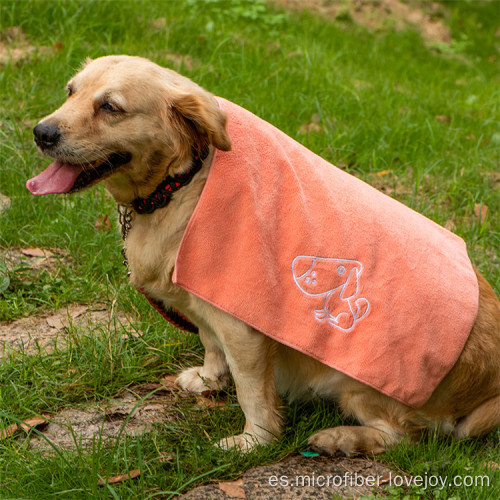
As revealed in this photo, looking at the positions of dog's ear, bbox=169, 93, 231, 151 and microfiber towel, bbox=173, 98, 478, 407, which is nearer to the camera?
dog's ear, bbox=169, 93, 231, 151

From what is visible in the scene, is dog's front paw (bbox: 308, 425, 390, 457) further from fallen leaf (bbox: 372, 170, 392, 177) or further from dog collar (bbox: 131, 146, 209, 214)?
fallen leaf (bbox: 372, 170, 392, 177)

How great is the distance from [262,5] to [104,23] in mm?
2285

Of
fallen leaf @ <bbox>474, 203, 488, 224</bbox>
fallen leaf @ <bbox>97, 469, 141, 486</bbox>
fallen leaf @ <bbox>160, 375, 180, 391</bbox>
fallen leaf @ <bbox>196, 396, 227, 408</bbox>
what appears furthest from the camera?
fallen leaf @ <bbox>474, 203, 488, 224</bbox>

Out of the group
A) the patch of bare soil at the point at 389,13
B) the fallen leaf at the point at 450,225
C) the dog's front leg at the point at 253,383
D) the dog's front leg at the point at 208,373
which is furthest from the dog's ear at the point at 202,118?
the patch of bare soil at the point at 389,13

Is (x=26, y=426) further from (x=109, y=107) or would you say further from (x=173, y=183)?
(x=109, y=107)

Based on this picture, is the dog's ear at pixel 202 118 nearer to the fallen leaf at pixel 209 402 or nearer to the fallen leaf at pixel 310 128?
the fallen leaf at pixel 209 402

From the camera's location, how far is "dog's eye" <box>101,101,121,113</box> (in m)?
2.49

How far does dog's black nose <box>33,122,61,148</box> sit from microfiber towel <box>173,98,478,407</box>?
2.00 feet

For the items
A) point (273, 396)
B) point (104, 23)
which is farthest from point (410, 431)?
point (104, 23)

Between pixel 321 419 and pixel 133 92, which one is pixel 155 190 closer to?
pixel 133 92

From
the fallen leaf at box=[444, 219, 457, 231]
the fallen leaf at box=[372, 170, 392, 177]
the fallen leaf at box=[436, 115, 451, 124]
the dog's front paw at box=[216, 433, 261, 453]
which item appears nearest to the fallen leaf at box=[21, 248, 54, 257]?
the dog's front paw at box=[216, 433, 261, 453]

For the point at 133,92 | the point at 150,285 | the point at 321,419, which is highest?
the point at 133,92

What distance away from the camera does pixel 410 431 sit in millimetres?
2881

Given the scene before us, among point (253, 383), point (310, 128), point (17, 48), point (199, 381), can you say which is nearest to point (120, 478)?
point (253, 383)
